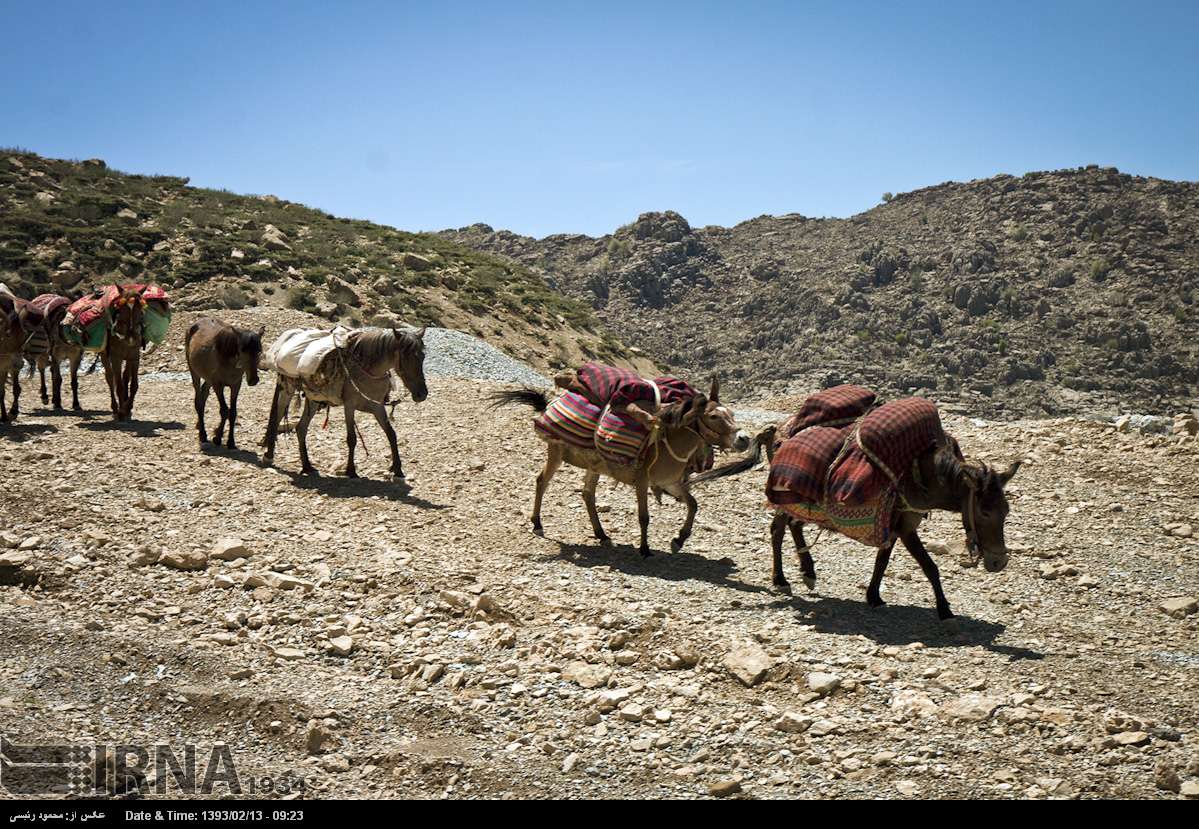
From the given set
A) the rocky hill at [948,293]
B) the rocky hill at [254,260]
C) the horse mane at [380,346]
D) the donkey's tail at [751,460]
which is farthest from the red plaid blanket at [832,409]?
the rocky hill at [948,293]

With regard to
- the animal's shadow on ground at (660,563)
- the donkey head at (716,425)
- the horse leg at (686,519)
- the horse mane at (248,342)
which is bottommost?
the animal's shadow on ground at (660,563)

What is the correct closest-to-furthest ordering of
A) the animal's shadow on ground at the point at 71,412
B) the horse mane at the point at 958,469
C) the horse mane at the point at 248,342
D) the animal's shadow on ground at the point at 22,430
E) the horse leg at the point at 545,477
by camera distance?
the horse mane at the point at 958,469 → the horse leg at the point at 545,477 → the animal's shadow on ground at the point at 22,430 → the horse mane at the point at 248,342 → the animal's shadow on ground at the point at 71,412

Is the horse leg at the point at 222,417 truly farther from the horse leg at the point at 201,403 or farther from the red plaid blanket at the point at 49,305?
the red plaid blanket at the point at 49,305

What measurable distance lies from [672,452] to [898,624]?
318 centimetres

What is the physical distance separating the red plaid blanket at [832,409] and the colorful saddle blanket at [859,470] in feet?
1.49

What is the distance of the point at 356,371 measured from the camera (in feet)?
44.2

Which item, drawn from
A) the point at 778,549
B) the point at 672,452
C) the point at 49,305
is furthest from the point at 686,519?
the point at 49,305

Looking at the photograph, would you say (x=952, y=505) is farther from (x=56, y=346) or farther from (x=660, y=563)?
(x=56, y=346)

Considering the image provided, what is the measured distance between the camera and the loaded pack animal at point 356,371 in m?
13.4

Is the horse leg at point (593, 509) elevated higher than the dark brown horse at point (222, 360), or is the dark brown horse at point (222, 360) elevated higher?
the dark brown horse at point (222, 360)

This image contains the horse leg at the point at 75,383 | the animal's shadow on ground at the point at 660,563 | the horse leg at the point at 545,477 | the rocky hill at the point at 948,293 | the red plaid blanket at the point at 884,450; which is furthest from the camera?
the rocky hill at the point at 948,293

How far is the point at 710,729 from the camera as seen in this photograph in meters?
6.26

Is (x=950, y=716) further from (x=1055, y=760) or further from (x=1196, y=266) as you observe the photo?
(x=1196, y=266)
